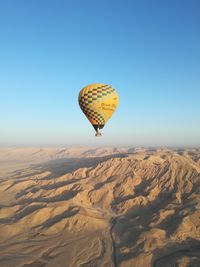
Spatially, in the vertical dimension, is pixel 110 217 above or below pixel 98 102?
below

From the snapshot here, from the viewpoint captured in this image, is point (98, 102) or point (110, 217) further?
point (110, 217)

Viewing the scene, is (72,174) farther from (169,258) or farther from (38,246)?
(169,258)

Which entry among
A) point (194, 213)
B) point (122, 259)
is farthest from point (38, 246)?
point (194, 213)

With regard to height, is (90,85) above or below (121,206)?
above

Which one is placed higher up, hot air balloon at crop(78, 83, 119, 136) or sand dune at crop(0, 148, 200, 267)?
hot air balloon at crop(78, 83, 119, 136)

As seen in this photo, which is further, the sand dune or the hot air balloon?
the hot air balloon
